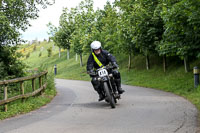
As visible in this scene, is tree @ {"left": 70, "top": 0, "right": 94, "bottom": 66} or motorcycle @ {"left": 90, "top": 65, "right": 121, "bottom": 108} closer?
motorcycle @ {"left": 90, "top": 65, "right": 121, "bottom": 108}

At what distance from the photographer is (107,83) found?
358 inches

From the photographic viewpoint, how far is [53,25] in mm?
49188

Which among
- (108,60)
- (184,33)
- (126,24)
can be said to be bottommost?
(108,60)

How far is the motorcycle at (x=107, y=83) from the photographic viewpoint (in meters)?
8.77

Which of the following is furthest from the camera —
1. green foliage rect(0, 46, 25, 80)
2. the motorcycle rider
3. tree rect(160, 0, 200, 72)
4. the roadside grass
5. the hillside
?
the hillside

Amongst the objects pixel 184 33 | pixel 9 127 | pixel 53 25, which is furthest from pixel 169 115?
pixel 53 25

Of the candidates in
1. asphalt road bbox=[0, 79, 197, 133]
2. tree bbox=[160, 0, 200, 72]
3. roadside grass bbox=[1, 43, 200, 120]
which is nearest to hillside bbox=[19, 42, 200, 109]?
roadside grass bbox=[1, 43, 200, 120]

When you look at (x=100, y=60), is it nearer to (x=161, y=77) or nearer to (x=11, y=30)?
(x=11, y=30)

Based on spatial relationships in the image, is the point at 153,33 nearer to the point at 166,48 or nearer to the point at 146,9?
the point at 146,9

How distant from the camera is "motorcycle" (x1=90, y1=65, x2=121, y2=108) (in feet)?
28.8

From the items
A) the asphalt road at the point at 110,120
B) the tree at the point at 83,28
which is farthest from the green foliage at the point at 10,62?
the tree at the point at 83,28

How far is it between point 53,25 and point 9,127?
1727 inches

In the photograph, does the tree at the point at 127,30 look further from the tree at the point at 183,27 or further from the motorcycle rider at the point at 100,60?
the motorcycle rider at the point at 100,60

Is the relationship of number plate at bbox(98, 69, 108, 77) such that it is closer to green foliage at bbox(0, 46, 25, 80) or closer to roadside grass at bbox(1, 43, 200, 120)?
roadside grass at bbox(1, 43, 200, 120)
